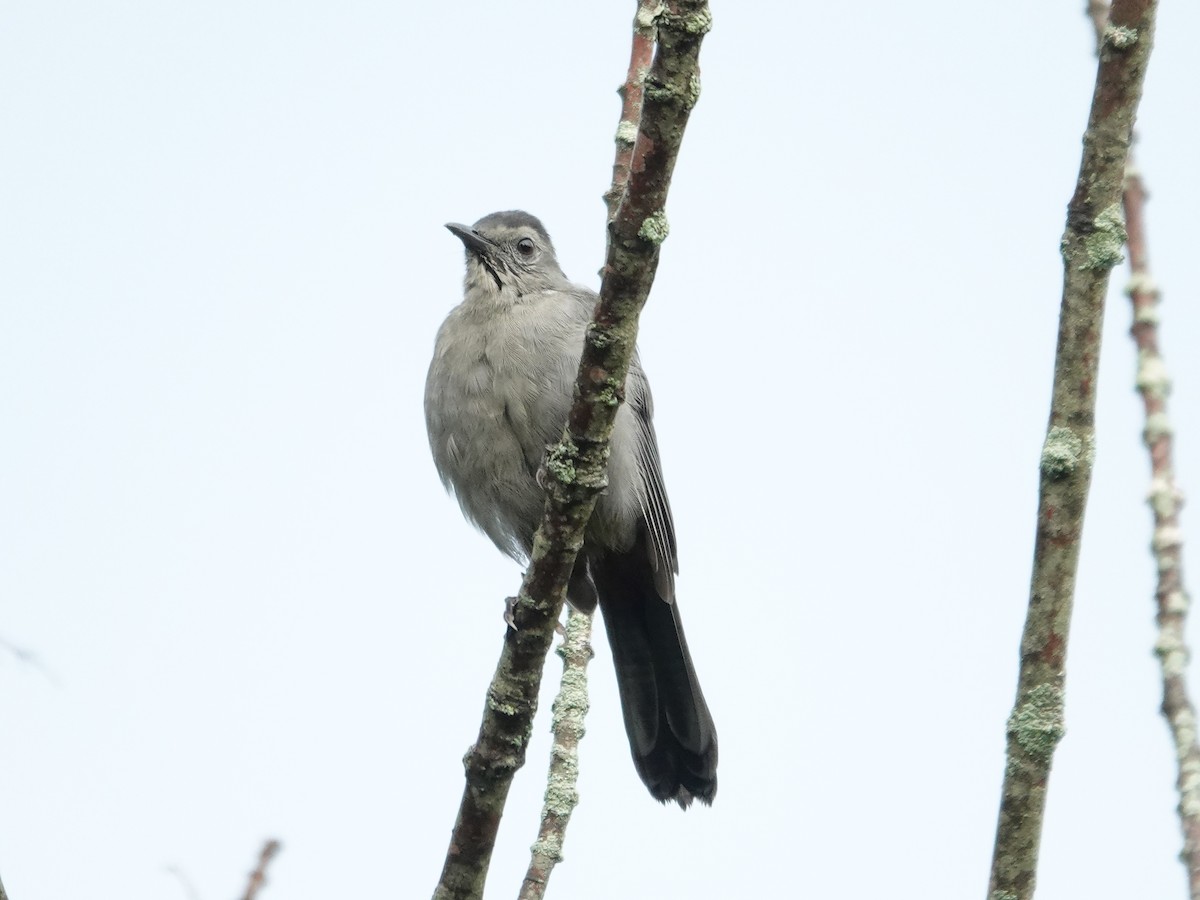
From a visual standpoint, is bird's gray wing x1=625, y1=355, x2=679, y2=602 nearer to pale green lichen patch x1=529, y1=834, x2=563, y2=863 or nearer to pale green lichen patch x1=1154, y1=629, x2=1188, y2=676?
pale green lichen patch x1=529, y1=834, x2=563, y2=863

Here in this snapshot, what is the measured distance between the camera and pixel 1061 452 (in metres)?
3.00

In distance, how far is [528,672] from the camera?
4.20 metres

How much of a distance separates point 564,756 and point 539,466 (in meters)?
1.32

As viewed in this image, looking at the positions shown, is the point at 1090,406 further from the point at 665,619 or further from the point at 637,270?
the point at 665,619

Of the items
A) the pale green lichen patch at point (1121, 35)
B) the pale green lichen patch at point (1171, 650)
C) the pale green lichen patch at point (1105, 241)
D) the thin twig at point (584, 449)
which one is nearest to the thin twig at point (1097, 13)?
the pale green lichen patch at point (1121, 35)

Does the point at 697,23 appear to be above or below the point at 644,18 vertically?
below

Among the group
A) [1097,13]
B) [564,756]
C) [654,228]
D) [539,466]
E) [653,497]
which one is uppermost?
[1097,13]

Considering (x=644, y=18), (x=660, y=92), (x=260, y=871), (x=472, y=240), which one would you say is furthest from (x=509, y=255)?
(x=260, y=871)

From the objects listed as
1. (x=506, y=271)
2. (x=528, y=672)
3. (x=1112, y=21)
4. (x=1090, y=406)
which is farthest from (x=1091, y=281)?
(x=506, y=271)

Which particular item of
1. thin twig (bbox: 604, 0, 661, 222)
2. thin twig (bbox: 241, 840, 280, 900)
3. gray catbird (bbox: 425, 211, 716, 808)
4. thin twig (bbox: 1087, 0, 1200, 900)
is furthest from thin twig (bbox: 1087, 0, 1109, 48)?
gray catbird (bbox: 425, 211, 716, 808)

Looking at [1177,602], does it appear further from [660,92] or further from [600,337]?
[660,92]

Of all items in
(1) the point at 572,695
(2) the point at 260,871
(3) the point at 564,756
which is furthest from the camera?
(1) the point at 572,695

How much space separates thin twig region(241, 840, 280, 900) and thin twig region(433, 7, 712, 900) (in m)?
1.51

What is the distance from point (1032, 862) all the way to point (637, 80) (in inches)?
144
